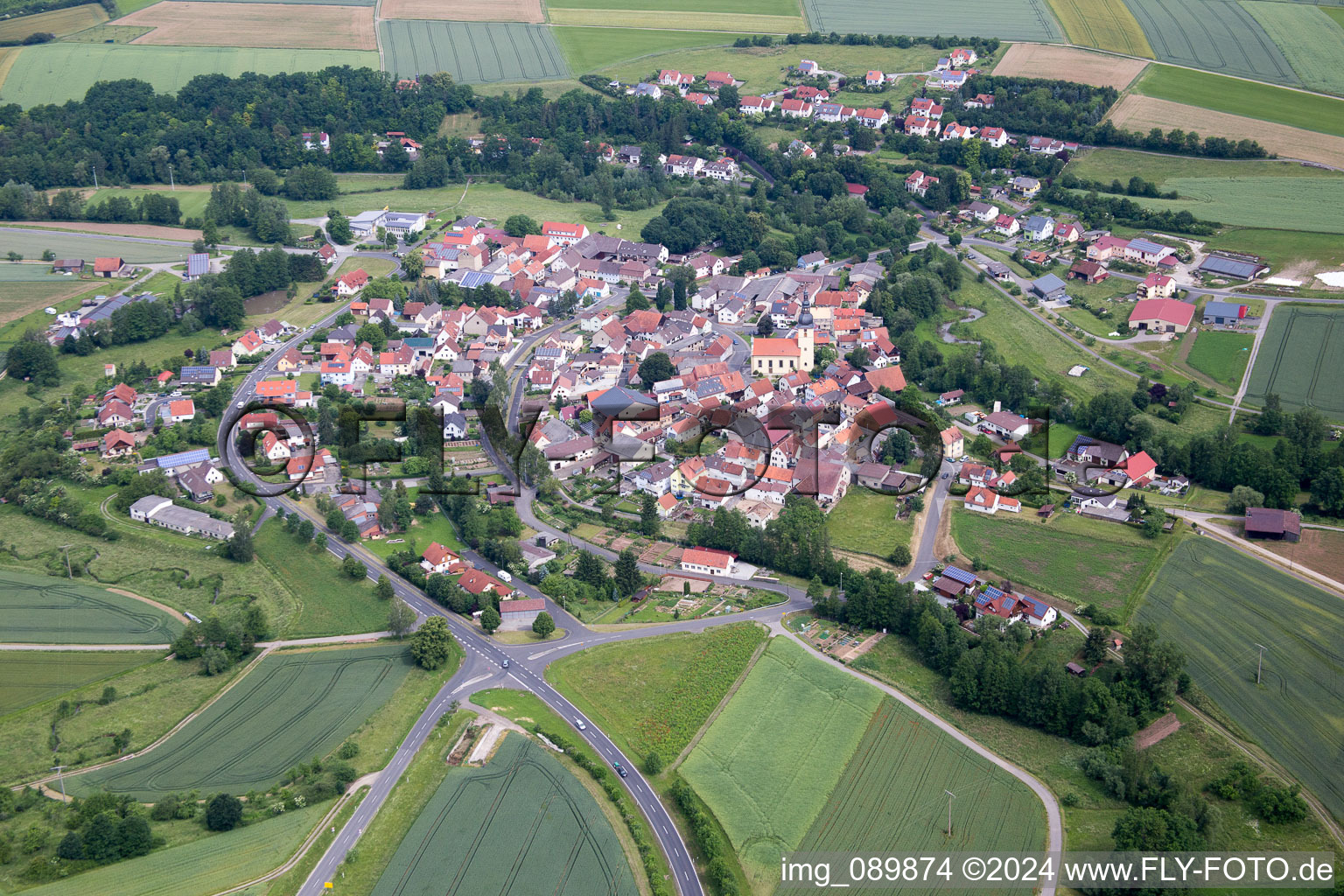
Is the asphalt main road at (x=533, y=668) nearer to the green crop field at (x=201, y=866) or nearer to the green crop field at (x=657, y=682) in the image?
the green crop field at (x=657, y=682)

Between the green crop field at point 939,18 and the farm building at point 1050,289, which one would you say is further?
the green crop field at point 939,18

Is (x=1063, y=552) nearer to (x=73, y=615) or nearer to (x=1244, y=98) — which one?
(x=73, y=615)

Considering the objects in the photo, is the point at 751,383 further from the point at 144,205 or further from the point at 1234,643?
the point at 144,205

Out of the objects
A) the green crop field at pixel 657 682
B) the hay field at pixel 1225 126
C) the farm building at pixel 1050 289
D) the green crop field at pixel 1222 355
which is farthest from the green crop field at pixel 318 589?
the hay field at pixel 1225 126

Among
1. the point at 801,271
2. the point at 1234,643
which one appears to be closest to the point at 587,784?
the point at 1234,643

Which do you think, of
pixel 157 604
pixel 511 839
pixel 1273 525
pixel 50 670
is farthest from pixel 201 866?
pixel 1273 525

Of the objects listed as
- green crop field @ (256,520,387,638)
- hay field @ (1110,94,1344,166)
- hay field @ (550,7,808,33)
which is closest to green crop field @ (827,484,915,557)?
green crop field @ (256,520,387,638)
